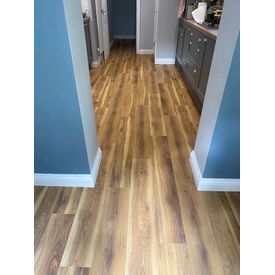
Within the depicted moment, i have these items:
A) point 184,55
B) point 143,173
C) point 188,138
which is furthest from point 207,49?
point 143,173

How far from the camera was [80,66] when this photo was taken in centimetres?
125

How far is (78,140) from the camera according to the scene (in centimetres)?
140

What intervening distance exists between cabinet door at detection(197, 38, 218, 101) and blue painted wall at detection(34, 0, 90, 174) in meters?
1.57

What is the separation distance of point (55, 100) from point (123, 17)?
684 cm

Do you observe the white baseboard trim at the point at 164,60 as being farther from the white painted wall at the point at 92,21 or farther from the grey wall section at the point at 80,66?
the grey wall section at the point at 80,66

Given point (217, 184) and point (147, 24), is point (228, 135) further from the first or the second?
point (147, 24)

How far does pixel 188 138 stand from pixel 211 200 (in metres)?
0.78

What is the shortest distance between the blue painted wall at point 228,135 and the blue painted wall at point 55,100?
853 mm

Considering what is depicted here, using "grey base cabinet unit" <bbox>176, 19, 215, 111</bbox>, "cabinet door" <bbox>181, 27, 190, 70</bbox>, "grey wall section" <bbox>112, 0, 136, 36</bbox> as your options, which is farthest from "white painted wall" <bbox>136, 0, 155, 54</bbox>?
"grey wall section" <bbox>112, 0, 136, 36</bbox>

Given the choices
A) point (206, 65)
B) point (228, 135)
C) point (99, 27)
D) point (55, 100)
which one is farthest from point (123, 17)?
point (228, 135)

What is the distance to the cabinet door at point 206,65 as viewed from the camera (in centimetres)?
216
